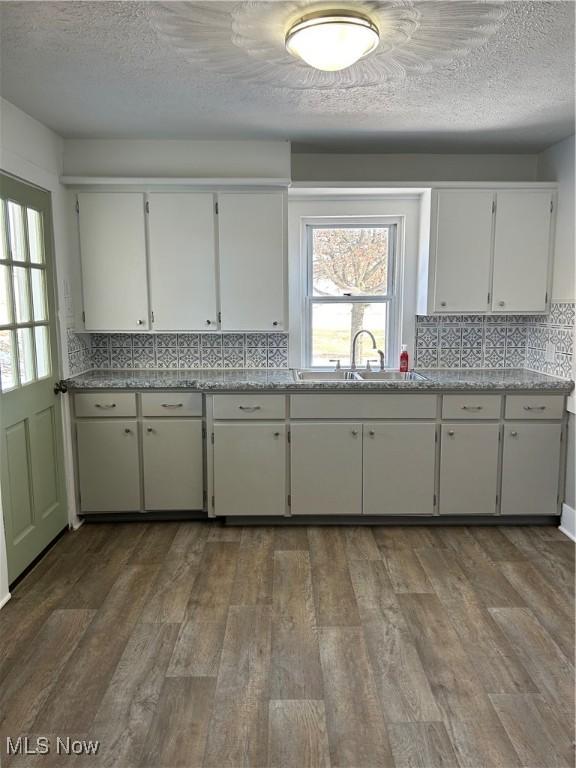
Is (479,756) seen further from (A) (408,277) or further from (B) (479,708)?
(A) (408,277)

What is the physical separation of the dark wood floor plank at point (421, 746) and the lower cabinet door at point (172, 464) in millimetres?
1986

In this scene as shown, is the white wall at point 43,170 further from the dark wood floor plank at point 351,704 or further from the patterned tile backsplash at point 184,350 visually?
the dark wood floor plank at point 351,704

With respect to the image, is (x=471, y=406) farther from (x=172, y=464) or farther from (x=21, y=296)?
(x=21, y=296)

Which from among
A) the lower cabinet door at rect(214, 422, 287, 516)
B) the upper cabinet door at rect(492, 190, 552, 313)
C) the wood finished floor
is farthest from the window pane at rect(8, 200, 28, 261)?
the upper cabinet door at rect(492, 190, 552, 313)

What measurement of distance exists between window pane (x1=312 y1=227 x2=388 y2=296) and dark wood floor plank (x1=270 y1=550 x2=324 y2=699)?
1901 mm

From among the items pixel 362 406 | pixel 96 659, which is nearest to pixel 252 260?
pixel 362 406

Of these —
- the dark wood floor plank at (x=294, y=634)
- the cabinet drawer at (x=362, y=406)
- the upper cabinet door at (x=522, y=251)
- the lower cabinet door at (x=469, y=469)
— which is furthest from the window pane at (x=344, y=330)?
the dark wood floor plank at (x=294, y=634)

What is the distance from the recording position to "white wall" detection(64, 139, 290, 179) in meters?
3.50

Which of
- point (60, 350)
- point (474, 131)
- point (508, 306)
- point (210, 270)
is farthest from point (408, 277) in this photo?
point (60, 350)

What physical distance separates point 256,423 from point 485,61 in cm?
219

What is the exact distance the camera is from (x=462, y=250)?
367 cm

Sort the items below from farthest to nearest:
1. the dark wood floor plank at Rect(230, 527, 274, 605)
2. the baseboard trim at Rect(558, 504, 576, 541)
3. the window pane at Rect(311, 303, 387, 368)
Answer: the window pane at Rect(311, 303, 387, 368) < the baseboard trim at Rect(558, 504, 576, 541) < the dark wood floor plank at Rect(230, 527, 274, 605)

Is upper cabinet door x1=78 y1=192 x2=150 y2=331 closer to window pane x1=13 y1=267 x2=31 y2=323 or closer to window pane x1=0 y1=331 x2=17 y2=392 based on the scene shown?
window pane x1=13 y1=267 x2=31 y2=323

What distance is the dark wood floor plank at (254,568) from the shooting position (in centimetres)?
271
